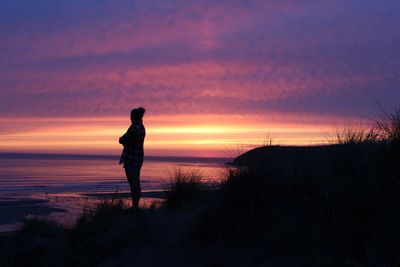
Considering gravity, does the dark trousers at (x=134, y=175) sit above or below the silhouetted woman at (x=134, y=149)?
below

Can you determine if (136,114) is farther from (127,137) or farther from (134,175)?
(134,175)

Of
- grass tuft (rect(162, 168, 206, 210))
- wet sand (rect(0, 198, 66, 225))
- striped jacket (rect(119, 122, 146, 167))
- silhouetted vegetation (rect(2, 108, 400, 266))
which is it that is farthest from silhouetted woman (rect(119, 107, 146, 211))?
wet sand (rect(0, 198, 66, 225))

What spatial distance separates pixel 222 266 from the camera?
720cm

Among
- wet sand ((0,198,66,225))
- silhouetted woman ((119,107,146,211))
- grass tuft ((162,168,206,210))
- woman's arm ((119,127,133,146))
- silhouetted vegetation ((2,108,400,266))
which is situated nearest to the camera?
silhouetted vegetation ((2,108,400,266))

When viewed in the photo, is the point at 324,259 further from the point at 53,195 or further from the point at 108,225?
the point at 53,195

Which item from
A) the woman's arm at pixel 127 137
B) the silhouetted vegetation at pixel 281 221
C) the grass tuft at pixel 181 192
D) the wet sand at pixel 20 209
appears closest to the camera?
the silhouetted vegetation at pixel 281 221

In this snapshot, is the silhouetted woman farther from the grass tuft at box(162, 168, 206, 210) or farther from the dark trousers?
the grass tuft at box(162, 168, 206, 210)

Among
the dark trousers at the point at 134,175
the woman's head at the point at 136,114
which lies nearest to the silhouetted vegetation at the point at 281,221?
the dark trousers at the point at 134,175

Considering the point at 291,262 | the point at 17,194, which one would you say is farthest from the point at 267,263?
the point at 17,194

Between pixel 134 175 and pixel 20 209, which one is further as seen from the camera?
pixel 20 209

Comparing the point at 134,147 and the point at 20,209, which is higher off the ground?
the point at 134,147

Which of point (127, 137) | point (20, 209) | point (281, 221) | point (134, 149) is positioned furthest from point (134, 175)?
point (20, 209)

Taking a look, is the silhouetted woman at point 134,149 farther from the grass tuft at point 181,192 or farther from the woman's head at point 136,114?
the grass tuft at point 181,192

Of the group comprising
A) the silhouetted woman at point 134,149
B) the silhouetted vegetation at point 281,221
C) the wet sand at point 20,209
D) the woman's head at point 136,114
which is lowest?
the wet sand at point 20,209
